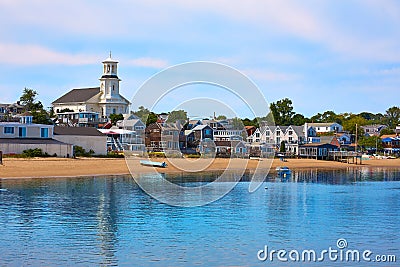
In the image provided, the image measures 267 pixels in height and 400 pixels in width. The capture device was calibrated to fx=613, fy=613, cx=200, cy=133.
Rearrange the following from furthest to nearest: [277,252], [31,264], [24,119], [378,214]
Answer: [24,119] → [378,214] → [277,252] → [31,264]

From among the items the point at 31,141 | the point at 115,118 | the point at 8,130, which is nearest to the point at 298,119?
the point at 115,118

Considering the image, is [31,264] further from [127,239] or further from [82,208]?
[82,208]

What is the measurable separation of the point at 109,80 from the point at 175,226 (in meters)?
111

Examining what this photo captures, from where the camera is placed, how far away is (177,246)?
90.4 feet

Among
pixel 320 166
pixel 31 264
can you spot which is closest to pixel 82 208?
pixel 31 264

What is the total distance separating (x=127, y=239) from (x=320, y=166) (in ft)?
242

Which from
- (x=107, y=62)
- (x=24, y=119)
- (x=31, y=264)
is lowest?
A: (x=31, y=264)

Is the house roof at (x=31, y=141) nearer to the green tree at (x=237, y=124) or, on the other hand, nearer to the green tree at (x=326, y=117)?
the green tree at (x=237, y=124)

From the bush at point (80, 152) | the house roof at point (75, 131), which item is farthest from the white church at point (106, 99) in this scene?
the bush at point (80, 152)

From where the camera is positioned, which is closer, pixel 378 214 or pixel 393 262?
pixel 393 262

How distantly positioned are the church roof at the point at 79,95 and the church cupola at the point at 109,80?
6.17 metres

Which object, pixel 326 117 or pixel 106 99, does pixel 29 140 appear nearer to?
pixel 106 99

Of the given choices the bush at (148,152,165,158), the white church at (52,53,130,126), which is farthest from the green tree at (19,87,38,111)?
the bush at (148,152,165,158)

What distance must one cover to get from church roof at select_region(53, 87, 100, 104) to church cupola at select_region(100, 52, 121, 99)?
6.17 m
